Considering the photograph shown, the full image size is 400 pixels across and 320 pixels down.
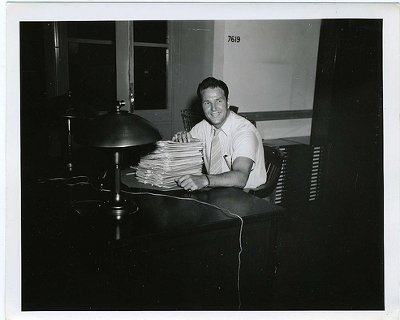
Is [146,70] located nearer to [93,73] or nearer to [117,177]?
[93,73]

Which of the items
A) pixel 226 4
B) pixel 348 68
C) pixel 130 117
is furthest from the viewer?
pixel 348 68

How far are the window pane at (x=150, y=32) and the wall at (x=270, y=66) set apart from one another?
1.79 feet

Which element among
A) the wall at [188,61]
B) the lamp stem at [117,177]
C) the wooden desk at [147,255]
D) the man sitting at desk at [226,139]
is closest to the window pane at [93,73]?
the wall at [188,61]

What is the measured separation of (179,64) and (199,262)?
2611 millimetres

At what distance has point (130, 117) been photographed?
1269 millimetres

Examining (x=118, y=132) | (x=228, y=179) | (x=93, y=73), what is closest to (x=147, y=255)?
(x=118, y=132)

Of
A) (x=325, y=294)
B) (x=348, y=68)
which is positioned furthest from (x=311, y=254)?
(x=348, y=68)

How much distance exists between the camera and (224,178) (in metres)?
1.80

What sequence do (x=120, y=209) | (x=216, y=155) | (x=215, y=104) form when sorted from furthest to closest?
(x=216, y=155) → (x=215, y=104) → (x=120, y=209)

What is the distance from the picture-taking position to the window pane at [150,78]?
346 centimetres

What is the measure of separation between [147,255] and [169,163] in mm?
560

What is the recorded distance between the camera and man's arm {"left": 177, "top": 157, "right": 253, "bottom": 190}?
168cm

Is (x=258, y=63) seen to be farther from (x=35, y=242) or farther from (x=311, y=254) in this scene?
(x=35, y=242)

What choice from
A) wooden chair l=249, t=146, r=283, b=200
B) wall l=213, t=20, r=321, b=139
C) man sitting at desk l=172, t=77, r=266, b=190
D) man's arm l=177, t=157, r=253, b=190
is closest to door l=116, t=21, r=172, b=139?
wall l=213, t=20, r=321, b=139
